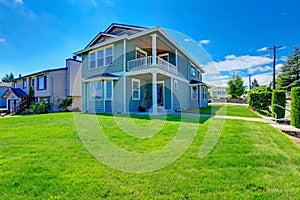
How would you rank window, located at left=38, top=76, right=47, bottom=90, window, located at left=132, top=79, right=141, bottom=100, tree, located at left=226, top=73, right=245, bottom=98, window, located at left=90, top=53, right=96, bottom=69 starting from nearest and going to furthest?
window, located at left=132, top=79, right=141, bottom=100 < window, located at left=90, top=53, right=96, bottom=69 < window, located at left=38, top=76, right=47, bottom=90 < tree, located at left=226, top=73, right=245, bottom=98

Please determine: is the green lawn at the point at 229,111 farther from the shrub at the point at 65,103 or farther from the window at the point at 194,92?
the shrub at the point at 65,103

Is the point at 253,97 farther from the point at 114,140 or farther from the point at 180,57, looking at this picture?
the point at 114,140

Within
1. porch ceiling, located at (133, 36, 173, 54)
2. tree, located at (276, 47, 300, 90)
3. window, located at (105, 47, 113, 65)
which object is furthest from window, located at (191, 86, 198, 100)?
tree, located at (276, 47, 300, 90)

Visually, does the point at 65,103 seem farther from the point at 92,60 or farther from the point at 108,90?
the point at 108,90

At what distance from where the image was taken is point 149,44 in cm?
1387

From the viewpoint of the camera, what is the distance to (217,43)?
1883 cm

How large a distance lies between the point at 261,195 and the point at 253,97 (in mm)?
15676

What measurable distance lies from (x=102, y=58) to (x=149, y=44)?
4050 millimetres

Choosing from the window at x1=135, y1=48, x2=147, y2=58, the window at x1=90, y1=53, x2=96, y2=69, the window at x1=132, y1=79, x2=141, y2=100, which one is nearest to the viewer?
the window at x1=132, y1=79, x2=141, y2=100

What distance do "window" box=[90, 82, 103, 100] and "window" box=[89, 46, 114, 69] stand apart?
5.79 ft

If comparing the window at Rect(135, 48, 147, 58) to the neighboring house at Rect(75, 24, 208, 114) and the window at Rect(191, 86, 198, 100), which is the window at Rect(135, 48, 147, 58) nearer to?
the neighboring house at Rect(75, 24, 208, 114)

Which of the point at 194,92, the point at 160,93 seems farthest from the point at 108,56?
the point at 194,92

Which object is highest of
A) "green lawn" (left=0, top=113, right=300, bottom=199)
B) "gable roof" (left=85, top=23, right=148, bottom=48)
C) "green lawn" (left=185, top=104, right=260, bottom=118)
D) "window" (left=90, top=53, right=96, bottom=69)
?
"gable roof" (left=85, top=23, right=148, bottom=48)

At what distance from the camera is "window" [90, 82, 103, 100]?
13234 mm
